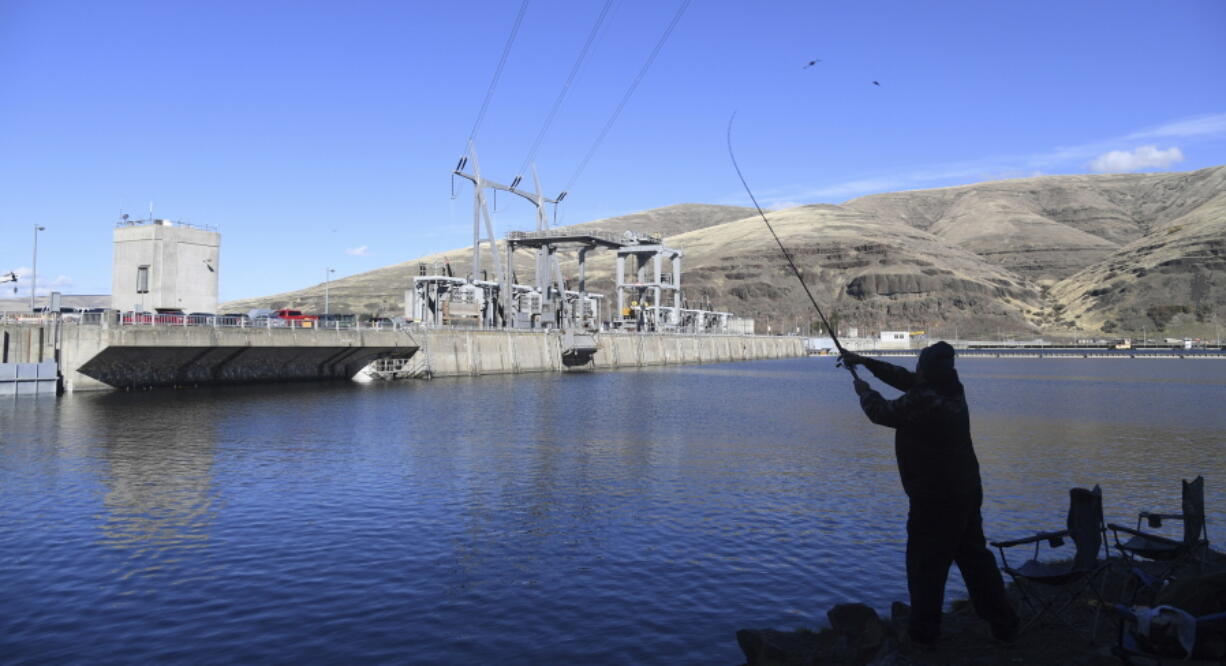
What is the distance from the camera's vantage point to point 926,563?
796cm

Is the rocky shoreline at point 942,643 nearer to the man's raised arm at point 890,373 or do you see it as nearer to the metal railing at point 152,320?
the man's raised arm at point 890,373

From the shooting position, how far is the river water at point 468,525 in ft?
35.2

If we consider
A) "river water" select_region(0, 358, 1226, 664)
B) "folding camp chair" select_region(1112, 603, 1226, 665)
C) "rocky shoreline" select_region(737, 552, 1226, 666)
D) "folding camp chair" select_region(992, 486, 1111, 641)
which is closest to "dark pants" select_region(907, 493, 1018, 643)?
"rocky shoreline" select_region(737, 552, 1226, 666)

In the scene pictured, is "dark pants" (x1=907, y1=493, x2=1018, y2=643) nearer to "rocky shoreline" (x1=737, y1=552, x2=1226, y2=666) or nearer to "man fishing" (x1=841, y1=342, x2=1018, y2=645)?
"man fishing" (x1=841, y1=342, x2=1018, y2=645)

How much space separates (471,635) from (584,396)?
43.4 m

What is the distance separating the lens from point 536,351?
84.2 m

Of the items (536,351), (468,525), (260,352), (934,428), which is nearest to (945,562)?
(934,428)

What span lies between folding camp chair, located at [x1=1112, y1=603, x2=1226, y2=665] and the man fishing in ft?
3.71

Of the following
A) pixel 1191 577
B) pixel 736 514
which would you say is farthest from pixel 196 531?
pixel 1191 577

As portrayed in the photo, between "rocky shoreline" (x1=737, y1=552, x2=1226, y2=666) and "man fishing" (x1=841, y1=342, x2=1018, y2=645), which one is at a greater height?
"man fishing" (x1=841, y1=342, x2=1018, y2=645)

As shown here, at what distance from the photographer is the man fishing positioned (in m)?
7.75

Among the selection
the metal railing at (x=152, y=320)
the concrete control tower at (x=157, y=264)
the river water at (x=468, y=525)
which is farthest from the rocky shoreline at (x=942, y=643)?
the concrete control tower at (x=157, y=264)

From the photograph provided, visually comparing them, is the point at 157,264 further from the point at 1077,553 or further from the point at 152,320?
the point at 1077,553

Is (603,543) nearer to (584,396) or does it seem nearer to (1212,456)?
(1212,456)
